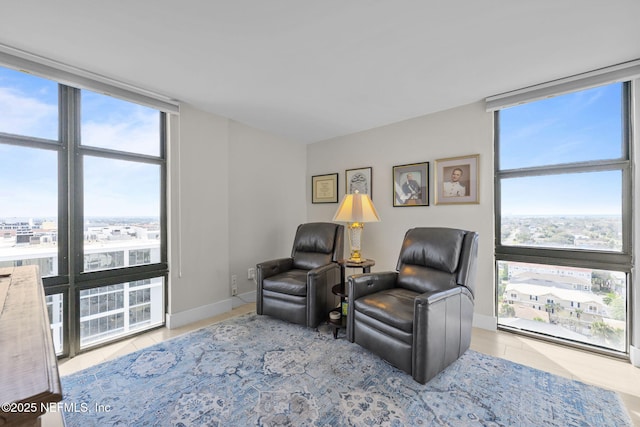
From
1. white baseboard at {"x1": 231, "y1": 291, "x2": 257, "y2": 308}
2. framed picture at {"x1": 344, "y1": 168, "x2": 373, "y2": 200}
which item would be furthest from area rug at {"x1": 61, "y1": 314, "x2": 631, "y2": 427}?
framed picture at {"x1": 344, "y1": 168, "x2": 373, "y2": 200}

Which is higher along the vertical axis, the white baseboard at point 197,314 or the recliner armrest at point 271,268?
the recliner armrest at point 271,268

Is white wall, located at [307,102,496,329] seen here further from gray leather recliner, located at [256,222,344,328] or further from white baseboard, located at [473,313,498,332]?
gray leather recliner, located at [256,222,344,328]

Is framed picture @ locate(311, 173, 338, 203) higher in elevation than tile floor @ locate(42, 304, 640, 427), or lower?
higher

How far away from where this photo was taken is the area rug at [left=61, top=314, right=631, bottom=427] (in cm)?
151

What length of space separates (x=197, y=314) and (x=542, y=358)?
3.31 metres

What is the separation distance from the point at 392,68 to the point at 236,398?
2.66m

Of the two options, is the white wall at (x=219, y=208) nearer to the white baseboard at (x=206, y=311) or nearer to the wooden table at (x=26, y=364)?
the white baseboard at (x=206, y=311)

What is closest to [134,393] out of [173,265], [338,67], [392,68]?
[173,265]

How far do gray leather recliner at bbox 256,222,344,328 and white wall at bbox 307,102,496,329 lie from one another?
735mm

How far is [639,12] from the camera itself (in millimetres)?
1530

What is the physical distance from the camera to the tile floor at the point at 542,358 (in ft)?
6.01

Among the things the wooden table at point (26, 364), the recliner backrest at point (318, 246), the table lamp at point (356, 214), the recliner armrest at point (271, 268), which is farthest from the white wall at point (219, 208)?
the wooden table at point (26, 364)

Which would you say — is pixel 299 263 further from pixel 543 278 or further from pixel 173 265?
pixel 543 278

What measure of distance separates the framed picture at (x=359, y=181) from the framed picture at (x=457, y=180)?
89 centimetres
